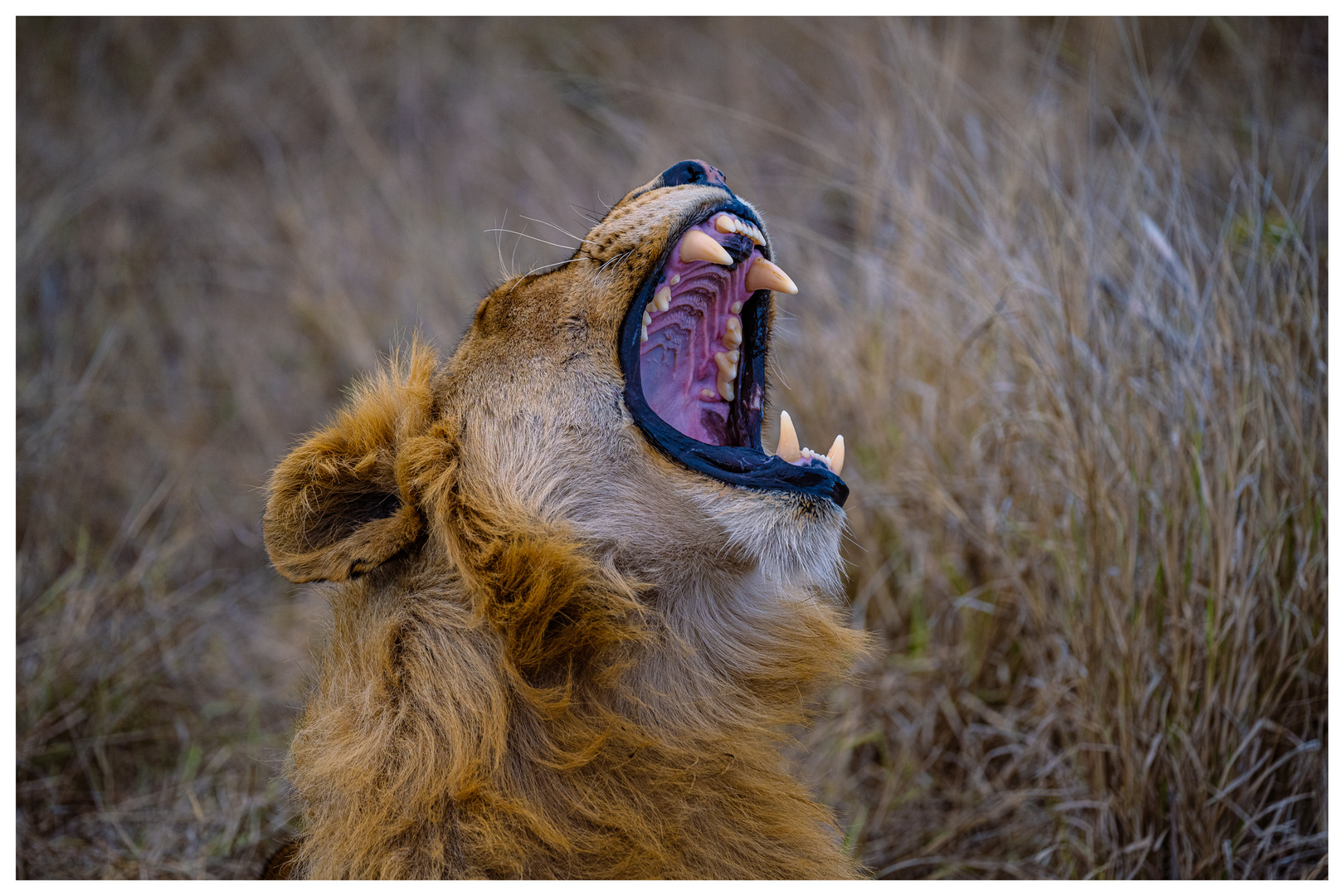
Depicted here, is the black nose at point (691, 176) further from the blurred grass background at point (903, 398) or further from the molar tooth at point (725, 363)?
the blurred grass background at point (903, 398)

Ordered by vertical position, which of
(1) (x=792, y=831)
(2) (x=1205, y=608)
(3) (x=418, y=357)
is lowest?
(1) (x=792, y=831)

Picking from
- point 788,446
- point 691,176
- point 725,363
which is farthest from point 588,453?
point 691,176

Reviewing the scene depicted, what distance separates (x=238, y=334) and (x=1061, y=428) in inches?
203

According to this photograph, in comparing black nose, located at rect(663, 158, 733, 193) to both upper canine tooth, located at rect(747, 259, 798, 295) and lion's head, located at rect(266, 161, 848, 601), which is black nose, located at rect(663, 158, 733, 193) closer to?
lion's head, located at rect(266, 161, 848, 601)

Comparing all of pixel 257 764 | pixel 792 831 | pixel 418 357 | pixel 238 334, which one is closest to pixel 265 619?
pixel 257 764

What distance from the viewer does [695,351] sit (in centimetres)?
256

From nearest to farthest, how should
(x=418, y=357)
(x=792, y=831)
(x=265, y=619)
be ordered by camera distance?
(x=792, y=831), (x=418, y=357), (x=265, y=619)

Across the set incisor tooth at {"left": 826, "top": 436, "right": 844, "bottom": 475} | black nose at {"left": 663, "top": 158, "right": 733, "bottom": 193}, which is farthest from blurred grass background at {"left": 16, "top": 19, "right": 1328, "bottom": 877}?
black nose at {"left": 663, "top": 158, "right": 733, "bottom": 193}

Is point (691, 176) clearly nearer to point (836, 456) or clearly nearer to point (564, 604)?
point (836, 456)

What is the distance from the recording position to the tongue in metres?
2.51

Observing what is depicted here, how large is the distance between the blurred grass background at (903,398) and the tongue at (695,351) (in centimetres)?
103

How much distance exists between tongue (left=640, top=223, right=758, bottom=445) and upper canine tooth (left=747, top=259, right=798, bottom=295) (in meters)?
0.02

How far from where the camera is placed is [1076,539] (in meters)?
3.01

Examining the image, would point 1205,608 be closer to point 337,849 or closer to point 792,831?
point 792,831
